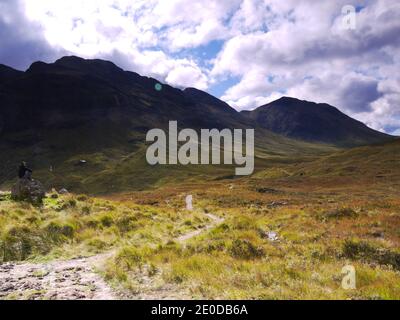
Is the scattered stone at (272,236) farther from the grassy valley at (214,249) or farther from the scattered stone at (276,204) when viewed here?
the scattered stone at (276,204)

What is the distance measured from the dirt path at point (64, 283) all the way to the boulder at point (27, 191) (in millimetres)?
12299

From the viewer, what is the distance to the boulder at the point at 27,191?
2433 centimetres

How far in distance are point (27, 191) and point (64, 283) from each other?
1621 centimetres

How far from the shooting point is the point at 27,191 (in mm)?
24703

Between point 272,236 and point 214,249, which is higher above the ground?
point 214,249

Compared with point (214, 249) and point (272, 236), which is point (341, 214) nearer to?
point (272, 236)

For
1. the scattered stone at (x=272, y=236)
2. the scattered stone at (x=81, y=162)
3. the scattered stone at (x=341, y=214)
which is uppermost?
the scattered stone at (x=81, y=162)

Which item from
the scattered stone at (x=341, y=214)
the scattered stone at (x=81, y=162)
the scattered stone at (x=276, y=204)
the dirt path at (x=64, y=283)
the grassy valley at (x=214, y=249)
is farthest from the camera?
the scattered stone at (x=81, y=162)

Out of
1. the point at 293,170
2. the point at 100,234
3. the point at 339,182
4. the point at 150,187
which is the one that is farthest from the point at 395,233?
the point at 150,187

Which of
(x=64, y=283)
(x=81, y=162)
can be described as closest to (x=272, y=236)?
(x=64, y=283)

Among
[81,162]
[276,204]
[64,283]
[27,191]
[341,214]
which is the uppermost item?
[81,162]

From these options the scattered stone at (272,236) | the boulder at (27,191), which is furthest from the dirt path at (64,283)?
the boulder at (27,191)

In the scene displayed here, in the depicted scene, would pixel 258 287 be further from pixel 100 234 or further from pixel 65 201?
pixel 65 201

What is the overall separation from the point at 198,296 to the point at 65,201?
17.0 meters
